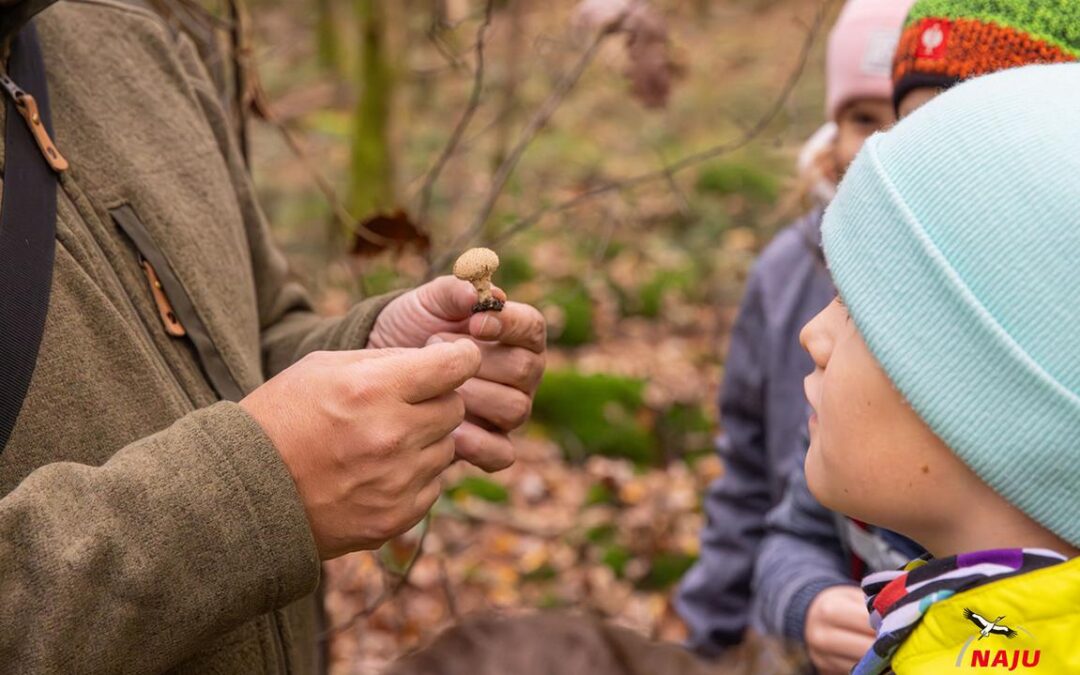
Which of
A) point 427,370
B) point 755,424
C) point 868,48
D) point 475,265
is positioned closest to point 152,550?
point 427,370

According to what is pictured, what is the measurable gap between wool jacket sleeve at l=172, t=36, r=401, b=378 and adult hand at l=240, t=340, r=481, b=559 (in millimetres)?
385

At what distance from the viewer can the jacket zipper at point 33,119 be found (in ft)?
4.38

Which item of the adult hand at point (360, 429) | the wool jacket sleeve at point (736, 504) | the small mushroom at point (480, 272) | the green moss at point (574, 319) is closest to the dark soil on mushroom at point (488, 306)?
the small mushroom at point (480, 272)

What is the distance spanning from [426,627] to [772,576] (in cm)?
215

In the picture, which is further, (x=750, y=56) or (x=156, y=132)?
(x=750, y=56)

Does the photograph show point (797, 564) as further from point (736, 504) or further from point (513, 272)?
point (513, 272)

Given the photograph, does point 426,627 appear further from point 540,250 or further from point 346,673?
point 540,250

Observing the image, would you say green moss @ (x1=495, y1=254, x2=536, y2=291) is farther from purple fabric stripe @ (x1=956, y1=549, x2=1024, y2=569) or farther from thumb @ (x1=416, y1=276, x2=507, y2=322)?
purple fabric stripe @ (x1=956, y1=549, x2=1024, y2=569)

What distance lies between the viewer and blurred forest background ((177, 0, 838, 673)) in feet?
8.87

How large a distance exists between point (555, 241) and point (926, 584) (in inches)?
269

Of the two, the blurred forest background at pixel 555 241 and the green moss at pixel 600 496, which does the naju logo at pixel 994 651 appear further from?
the green moss at pixel 600 496

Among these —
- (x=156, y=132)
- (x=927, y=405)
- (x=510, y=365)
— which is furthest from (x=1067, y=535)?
(x=156, y=132)

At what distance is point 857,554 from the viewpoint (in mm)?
1990

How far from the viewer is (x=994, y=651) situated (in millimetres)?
1051
